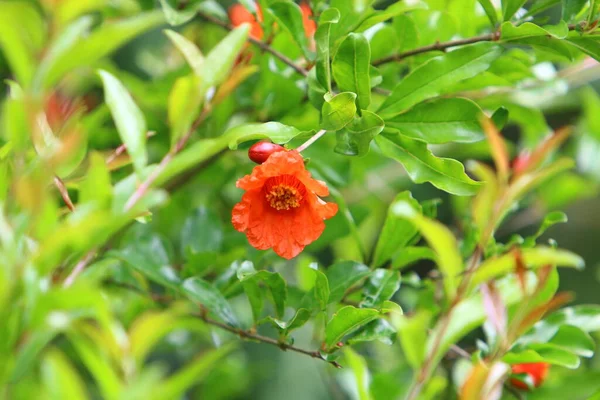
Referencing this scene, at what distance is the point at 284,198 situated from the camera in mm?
857

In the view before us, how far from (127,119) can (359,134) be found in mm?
226

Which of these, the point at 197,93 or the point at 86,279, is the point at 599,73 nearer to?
the point at 197,93

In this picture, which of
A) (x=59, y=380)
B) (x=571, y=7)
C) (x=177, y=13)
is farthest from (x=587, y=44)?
(x=59, y=380)

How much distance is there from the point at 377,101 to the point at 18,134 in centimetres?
59

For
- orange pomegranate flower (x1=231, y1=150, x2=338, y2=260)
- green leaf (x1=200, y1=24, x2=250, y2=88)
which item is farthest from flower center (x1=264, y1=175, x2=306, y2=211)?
green leaf (x1=200, y1=24, x2=250, y2=88)

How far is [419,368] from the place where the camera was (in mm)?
599

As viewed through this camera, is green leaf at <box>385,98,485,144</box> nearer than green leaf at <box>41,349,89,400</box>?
No

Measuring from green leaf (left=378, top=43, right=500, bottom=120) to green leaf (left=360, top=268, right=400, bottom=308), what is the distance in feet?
0.60

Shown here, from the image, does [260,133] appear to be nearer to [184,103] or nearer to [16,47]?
[184,103]

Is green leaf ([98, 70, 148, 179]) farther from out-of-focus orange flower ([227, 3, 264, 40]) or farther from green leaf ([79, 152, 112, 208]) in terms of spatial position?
out-of-focus orange flower ([227, 3, 264, 40])

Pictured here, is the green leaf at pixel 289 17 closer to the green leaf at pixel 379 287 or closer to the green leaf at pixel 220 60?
the green leaf at pixel 220 60

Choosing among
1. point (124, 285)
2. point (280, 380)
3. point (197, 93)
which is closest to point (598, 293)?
point (280, 380)

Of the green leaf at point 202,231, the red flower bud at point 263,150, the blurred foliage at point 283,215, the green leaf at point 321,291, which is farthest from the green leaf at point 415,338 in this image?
the green leaf at point 202,231

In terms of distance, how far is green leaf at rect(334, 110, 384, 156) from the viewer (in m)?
A: 0.70
